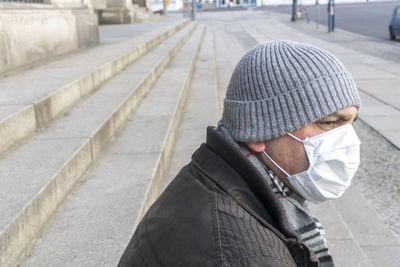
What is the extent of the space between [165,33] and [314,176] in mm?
13628

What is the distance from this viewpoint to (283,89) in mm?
1452

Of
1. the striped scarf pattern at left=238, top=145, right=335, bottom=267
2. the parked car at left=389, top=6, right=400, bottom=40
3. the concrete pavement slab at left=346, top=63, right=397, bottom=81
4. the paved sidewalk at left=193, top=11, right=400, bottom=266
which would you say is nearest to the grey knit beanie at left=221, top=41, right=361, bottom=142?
the striped scarf pattern at left=238, top=145, right=335, bottom=267

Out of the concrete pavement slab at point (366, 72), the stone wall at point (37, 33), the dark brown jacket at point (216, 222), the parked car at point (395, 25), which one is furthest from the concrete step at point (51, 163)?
the parked car at point (395, 25)

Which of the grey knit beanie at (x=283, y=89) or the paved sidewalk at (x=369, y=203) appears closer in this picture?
the grey knit beanie at (x=283, y=89)

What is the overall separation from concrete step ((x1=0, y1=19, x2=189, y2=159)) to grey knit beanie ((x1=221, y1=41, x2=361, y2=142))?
8.71ft

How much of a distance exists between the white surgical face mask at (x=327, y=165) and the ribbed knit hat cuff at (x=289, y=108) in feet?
0.22

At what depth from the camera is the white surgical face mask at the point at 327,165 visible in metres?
1.55

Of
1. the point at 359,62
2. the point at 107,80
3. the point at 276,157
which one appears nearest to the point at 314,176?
the point at 276,157

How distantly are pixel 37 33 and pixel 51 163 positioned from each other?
405cm

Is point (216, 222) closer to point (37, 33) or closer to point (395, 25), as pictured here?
point (37, 33)

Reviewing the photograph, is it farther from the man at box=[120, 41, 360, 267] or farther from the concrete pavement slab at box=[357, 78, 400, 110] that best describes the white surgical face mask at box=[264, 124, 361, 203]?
the concrete pavement slab at box=[357, 78, 400, 110]

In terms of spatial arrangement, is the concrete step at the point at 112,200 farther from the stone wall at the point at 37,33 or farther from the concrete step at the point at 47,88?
the stone wall at the point at 37,33

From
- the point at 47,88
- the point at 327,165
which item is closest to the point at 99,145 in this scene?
the point at 47,88

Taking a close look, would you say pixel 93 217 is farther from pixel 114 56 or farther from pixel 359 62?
pixel 359 62
